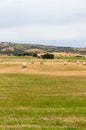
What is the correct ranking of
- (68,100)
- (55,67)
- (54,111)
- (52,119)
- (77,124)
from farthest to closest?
(55,67) → (68,100) → (54,111) → (52,119) → (77,124)

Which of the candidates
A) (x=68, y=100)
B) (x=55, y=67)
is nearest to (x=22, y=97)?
(x=68, y=100)

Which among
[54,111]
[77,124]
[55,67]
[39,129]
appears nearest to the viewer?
[39,129]

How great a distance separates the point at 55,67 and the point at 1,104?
3690cm

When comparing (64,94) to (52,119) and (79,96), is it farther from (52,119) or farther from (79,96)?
(52,119)

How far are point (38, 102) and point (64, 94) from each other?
345 centimetres

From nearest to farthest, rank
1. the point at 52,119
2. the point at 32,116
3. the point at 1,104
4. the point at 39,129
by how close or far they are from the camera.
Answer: the point at 39,129
the point at 52,119
the point at 32,116
the point at 1,104

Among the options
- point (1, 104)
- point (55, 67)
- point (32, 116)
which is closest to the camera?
point (32, 116)

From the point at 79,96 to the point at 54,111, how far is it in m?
6.09

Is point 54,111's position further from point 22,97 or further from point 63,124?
point 22,97

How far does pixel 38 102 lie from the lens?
69.8 feet

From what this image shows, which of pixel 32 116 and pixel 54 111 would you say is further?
pixel 54 111

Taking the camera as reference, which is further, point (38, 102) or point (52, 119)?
point (38, 102)

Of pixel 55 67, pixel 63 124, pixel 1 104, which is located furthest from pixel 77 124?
pixel 55 67

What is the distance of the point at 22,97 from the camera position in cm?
2281
